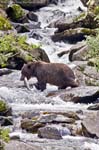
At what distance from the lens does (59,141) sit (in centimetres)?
1216

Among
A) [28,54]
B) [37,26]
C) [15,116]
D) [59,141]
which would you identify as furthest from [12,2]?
[59,141]

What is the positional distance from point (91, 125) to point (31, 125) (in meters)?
1.58

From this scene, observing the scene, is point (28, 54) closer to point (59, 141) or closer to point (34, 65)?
point (34, 65)

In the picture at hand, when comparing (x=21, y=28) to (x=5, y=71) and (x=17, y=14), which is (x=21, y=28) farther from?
(x=5, y=71)

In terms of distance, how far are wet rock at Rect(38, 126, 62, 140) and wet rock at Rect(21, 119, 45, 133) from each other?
0.47 meters

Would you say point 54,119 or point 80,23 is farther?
point 80,23

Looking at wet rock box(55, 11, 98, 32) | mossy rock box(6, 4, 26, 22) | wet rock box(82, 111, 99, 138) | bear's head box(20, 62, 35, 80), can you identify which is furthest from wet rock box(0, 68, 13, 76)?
mossy rock box(6, 4, 26, 22)

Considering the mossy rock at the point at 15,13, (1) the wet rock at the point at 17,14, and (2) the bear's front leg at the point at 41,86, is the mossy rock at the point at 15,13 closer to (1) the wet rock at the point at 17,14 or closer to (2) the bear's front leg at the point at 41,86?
(1) the wet rock at the point at 17,14

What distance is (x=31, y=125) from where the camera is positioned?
518 inches

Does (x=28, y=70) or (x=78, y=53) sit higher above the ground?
(x=78, y=53)

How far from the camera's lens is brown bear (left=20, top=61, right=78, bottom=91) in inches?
727

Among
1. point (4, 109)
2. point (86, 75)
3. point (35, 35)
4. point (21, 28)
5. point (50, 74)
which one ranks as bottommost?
point (4, 109)

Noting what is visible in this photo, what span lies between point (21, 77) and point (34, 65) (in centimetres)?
78

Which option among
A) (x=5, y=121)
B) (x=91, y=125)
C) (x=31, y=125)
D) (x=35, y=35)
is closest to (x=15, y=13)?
(x=35, y=35)
